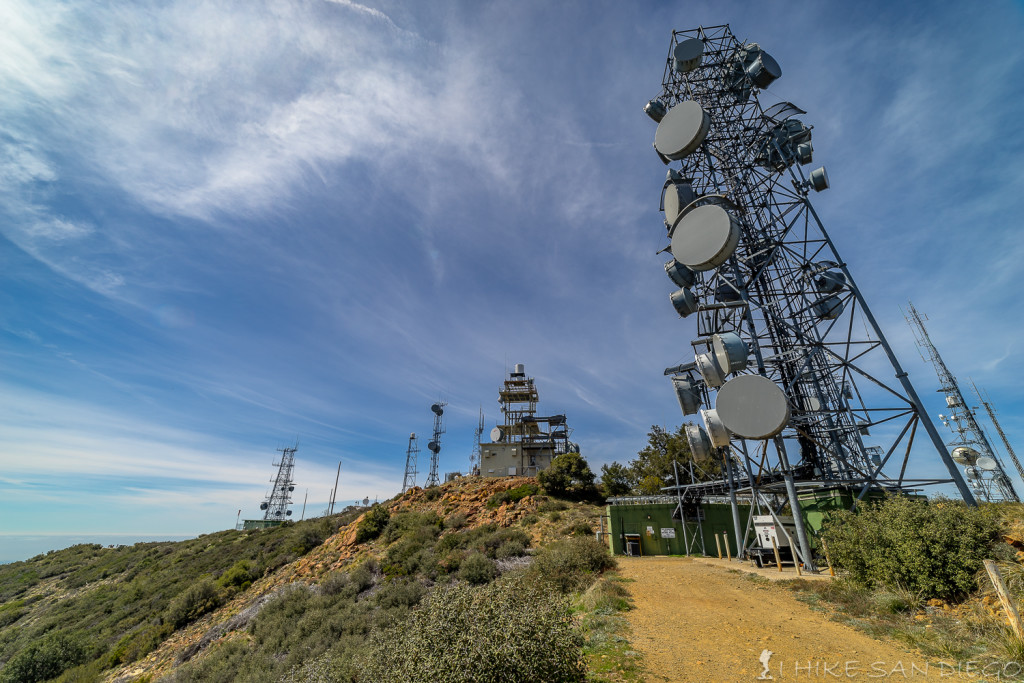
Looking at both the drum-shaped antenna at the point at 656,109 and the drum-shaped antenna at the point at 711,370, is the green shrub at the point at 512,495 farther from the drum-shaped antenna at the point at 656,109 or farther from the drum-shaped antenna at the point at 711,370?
the drum-shaped antenna at the point at 656,109

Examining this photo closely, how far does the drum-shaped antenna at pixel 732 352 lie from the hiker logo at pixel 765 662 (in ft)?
34.4

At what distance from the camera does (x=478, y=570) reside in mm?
15984

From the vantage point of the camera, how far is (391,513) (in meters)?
32.4

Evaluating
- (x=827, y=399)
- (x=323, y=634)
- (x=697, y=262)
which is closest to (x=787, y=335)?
(x=827, y=399)

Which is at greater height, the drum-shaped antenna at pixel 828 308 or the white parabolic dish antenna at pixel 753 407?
the drum-shaped antenna at pixel 828 308

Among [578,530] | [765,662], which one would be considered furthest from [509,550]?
[765,662]

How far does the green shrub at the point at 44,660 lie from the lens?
18.8 meters

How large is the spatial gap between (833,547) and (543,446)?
3217 centimetres

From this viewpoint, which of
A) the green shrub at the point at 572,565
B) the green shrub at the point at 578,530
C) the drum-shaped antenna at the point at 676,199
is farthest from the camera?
the green shrub at the point at 578,530

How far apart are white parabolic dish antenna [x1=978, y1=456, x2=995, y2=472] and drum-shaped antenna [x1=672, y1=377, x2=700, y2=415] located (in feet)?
104

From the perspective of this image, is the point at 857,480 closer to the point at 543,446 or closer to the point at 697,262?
the point at 697,262

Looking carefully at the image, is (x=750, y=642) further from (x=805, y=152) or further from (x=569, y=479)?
(x=569, y=479)

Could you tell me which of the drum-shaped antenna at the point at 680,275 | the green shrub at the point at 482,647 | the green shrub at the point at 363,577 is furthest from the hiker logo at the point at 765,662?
the green shrub at the point at 363,577

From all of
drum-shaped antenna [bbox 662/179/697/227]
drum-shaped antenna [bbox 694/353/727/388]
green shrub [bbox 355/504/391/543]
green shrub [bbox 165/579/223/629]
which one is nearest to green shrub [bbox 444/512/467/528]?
green shrub [bbox 355/504/391/543]
